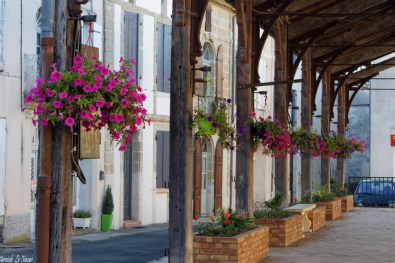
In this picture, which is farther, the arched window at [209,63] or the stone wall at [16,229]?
the arched window at [209,63]

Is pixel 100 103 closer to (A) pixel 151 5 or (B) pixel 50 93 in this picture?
(B) pixel 50 93

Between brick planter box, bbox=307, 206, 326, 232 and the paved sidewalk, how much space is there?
0.15 m

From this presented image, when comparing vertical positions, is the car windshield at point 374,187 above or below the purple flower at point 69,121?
below

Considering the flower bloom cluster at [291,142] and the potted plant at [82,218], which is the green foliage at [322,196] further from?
the potted plant at [82,218]

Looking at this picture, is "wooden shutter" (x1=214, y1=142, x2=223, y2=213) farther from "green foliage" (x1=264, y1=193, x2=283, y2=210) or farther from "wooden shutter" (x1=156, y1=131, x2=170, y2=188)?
"green foliage" (x1=264, y1=193, x2=283, y2=210)

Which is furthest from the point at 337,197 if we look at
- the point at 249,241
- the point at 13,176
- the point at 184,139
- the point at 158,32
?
the point at 184,139

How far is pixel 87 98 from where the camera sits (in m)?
7.06

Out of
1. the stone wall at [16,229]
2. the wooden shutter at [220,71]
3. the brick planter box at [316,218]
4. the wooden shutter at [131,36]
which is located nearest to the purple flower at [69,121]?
the stone wall at [16,229]

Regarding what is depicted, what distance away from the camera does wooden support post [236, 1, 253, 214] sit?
1402cm

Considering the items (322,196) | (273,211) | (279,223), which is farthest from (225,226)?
(322,196)

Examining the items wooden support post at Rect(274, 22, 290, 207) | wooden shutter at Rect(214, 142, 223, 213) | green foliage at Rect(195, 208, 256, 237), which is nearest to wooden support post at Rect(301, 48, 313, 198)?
wooden support post at Rect(274, 22, 290, 207)

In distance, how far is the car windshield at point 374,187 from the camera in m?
31.1

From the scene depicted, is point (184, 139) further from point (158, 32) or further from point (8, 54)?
point (158, 32)

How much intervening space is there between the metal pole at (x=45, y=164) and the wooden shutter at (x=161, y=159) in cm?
1773
